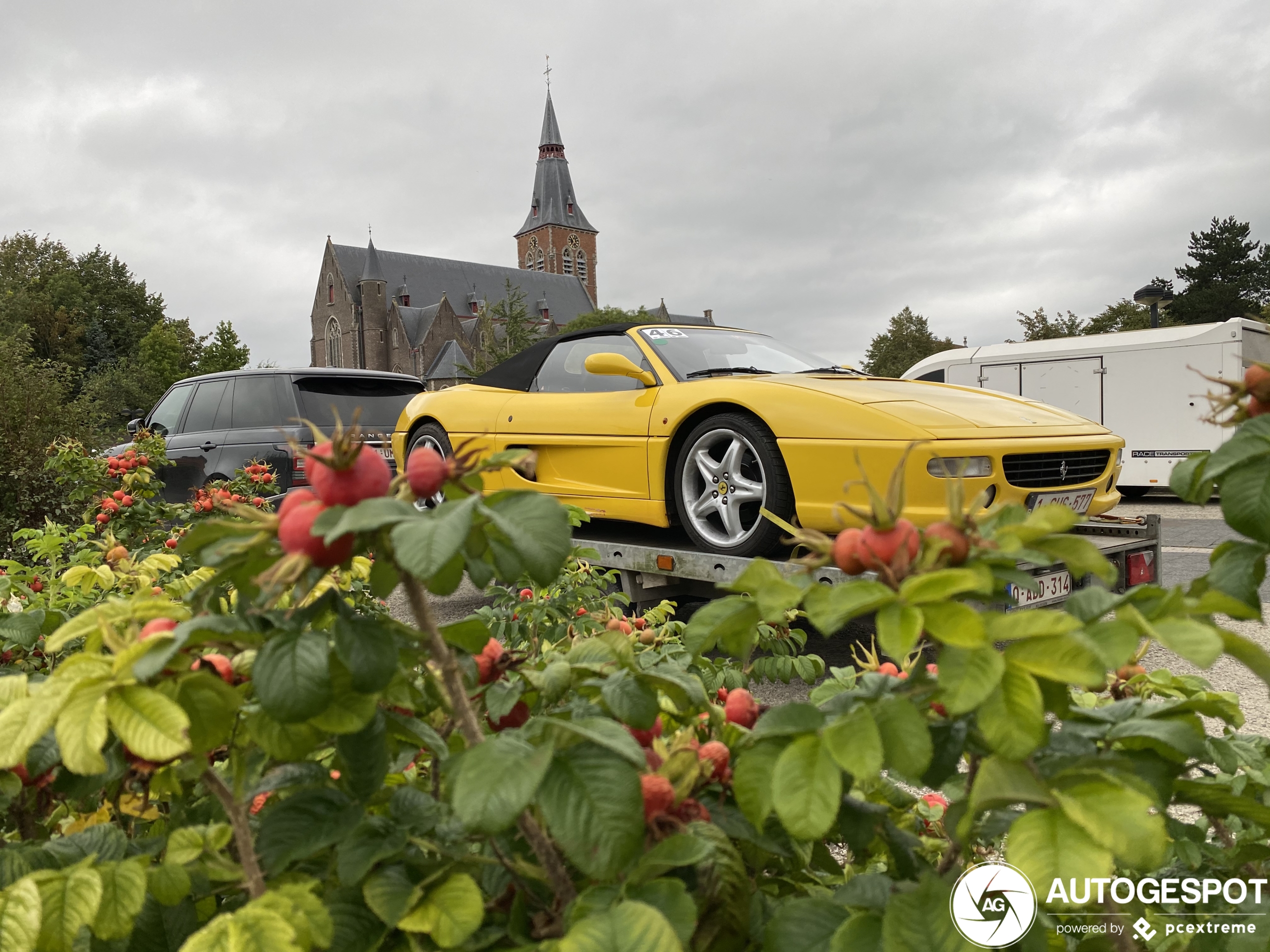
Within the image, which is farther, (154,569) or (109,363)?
(109,363)

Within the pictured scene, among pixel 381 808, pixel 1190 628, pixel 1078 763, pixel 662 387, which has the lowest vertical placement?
pixel 381 808

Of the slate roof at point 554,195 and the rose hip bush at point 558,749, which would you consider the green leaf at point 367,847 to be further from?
the slate roof at point 554,195

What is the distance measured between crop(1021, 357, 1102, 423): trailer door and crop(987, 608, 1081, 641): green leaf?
15.6m

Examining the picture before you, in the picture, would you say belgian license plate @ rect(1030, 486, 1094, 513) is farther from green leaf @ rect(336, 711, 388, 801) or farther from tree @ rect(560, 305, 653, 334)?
tree @ rect(560, 305, 653, 334)

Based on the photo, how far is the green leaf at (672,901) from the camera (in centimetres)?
70

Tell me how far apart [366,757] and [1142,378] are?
1606 centimetres

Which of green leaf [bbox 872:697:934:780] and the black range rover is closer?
green leaf [bbox 872:697:934:780]

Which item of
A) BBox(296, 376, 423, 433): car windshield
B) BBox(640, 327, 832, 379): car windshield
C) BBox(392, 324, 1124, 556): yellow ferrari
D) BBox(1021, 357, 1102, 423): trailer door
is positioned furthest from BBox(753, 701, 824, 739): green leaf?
BBox(1021, 357, 1102, 423): trailer door

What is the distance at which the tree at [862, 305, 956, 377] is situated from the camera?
41281 mm

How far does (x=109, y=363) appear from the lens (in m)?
43.5

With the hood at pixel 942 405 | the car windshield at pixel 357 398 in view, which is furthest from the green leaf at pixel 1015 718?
the car windshield at pixel 357 398

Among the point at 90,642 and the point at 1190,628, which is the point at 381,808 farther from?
the point at 1190,628

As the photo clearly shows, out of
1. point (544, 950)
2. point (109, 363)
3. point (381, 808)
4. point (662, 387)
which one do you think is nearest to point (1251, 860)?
point (544, 950)

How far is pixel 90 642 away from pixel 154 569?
1.49 meters
